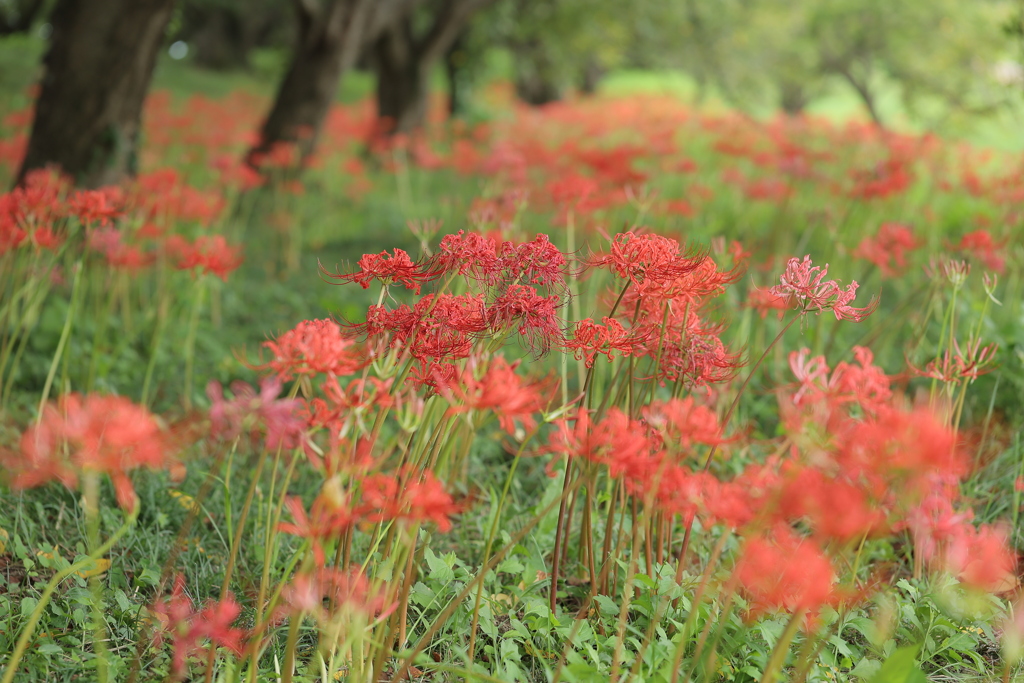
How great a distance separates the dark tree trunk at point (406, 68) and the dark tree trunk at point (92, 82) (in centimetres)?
499

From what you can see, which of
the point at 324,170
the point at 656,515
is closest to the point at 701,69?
the point at 324,170

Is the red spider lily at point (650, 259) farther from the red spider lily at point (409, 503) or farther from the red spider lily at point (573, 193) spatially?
the red spider lily at point (573, 193)

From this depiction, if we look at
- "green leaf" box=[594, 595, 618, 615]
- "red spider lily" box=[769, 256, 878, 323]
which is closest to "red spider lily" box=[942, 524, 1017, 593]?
"red spider lily" box=[769, 256, 878, 323]

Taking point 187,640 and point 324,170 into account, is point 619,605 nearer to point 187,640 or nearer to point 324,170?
point 187,640

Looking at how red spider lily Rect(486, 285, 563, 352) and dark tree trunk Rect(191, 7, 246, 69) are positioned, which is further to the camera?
dark tree trunk Rect(191, 7, 246, 69)

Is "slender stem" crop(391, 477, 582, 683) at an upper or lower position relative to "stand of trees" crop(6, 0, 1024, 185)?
lower

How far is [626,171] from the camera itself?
15.9 ft

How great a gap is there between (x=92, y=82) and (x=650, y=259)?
3883mm

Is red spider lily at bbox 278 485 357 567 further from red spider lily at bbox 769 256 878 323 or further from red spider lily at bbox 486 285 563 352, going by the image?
red spider lily at bbox 769 256 878 323

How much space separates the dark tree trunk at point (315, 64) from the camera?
680 centimetres

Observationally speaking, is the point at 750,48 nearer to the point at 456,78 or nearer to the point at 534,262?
the point at 456,78

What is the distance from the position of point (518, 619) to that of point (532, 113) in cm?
1021

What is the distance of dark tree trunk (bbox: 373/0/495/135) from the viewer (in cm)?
949

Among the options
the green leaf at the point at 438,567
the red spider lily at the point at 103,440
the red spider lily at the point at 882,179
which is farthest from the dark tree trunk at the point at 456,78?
the red spider lily at the point at 103,440
